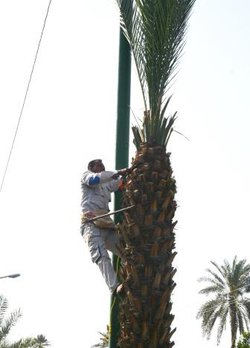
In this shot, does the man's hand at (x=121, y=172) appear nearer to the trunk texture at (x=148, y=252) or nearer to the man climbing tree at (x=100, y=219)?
the man climbing tree at (x=100, y=219)

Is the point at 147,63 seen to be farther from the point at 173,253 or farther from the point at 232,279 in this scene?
the point at 232,279

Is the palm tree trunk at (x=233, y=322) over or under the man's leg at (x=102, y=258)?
over

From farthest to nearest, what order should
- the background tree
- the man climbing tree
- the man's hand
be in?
1. the background tree
2. the man climbing tree
3. the man's hand

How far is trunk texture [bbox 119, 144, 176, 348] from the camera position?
4316 mm

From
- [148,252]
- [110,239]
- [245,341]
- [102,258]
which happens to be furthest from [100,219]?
[245,341]

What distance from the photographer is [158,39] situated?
5242mm

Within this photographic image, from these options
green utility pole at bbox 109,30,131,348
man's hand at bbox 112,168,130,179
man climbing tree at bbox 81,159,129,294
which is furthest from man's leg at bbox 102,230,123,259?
man's hand at bbox 112,168,130,179

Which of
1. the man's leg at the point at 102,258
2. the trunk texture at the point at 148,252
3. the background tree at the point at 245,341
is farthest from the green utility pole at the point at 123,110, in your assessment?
the background tree at the point at 245,341

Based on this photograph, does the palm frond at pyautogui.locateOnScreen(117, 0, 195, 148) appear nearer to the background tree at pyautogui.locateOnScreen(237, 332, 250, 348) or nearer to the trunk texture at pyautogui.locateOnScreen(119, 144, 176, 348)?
the trunk texture at pyautogui.locateOnScreen(119, 144, 176, 348)

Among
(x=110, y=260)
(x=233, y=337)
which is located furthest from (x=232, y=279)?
(x=110, y=260)

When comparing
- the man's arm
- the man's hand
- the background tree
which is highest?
the background tree

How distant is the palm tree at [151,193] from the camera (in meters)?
4.35

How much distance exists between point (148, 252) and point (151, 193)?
0.49 meters

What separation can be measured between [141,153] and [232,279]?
1137 inches
